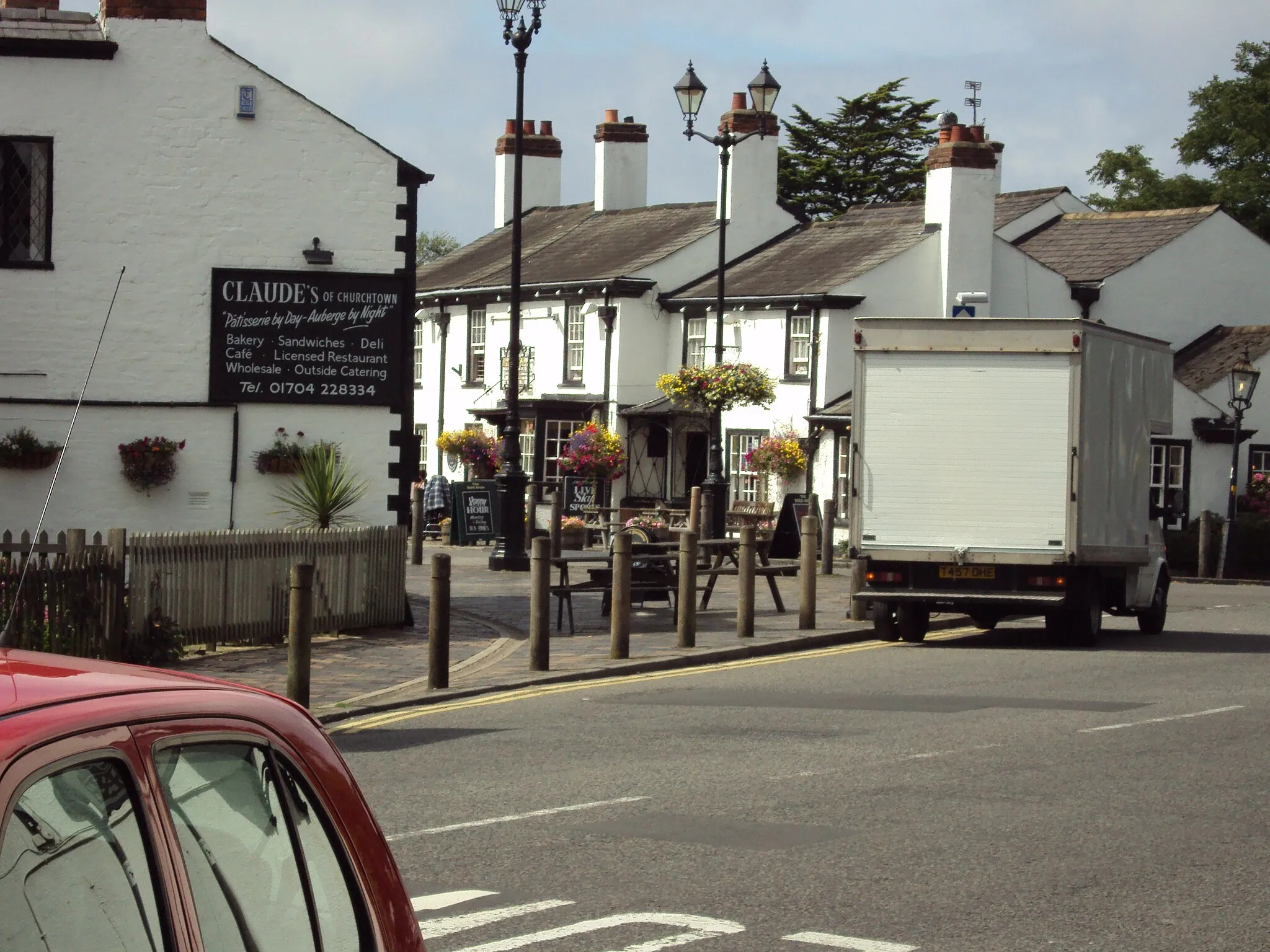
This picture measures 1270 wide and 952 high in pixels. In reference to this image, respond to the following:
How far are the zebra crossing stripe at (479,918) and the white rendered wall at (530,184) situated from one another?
46.5 m

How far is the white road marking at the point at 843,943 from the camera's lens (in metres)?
6.63

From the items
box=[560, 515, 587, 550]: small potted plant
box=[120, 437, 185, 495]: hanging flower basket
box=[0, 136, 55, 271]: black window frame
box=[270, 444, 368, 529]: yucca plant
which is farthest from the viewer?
box=[560, 515, 587, 550]: small potted plant

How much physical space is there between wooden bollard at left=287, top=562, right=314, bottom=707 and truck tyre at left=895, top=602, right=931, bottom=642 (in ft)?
27.5

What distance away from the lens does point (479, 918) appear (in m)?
7.01

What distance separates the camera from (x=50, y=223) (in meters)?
19.4

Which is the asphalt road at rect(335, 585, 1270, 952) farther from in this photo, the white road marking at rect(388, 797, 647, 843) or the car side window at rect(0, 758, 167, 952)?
the car side window at rect(0, 758, 167, 952)

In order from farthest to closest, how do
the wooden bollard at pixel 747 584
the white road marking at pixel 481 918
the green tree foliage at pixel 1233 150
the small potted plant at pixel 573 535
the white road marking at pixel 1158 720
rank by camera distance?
the green tree foliage at pixel 1233 150 → the small potted plant at pixel 573 535 → the wooden bollard at pixel 747 584 → the white road marking at pixel 1158 720 → the white road marking at pixel 481 918

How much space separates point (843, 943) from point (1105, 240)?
140 ft

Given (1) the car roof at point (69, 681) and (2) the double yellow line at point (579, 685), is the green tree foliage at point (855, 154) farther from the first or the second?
(1) the car roof at point (69, 681)

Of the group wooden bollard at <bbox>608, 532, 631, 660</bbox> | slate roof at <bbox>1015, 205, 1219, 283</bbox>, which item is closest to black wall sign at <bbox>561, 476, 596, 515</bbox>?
slate roof at <bbox>1015, 205, 1219, 283</bbox>

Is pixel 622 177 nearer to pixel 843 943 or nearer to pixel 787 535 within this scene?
pixel 787 535

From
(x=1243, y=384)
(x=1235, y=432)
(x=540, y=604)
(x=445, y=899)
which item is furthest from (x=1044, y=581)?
(x=1243, y=384)

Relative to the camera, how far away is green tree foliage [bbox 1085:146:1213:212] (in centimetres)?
6562

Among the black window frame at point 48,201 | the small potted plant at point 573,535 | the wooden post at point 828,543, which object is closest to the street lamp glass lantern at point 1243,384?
the wooden post at point 828,543
